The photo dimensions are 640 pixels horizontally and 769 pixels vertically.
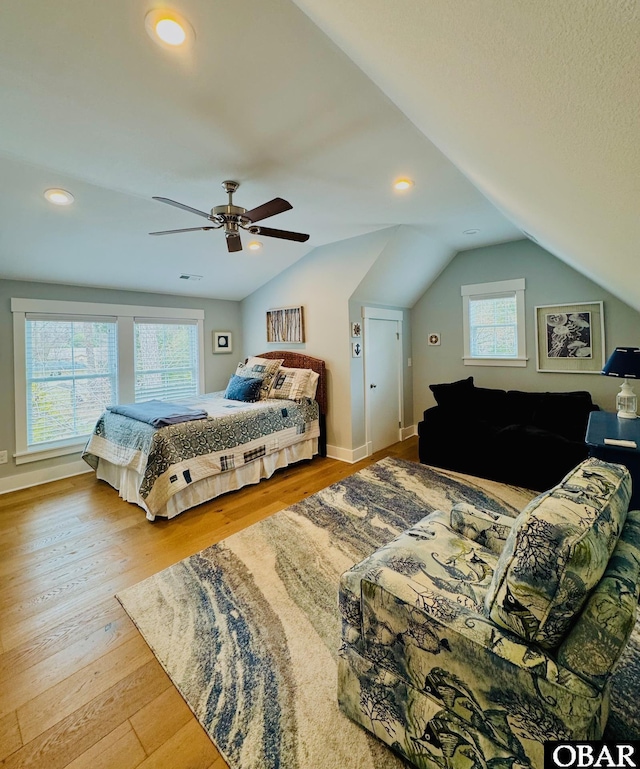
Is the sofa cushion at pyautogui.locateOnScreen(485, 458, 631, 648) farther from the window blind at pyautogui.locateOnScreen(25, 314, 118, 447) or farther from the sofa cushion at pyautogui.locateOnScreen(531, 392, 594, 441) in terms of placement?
the window blind at pyautogui.locateOnScreen(25, 314, 118, 447)

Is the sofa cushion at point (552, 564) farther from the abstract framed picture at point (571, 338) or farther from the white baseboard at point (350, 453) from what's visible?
the abstract framed picture at point (571, 338)

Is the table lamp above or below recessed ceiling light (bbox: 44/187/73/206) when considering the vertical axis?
below

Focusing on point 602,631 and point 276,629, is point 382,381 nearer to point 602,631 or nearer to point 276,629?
point 276,629

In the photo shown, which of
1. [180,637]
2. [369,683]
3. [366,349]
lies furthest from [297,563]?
[366,349]

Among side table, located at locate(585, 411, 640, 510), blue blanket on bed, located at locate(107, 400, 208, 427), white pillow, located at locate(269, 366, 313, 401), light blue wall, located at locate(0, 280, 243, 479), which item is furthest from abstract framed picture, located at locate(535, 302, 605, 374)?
light blue wall, located at locate(0, 280, 243, 479)

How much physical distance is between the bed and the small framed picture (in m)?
1.21

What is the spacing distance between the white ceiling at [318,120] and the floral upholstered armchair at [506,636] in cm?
88

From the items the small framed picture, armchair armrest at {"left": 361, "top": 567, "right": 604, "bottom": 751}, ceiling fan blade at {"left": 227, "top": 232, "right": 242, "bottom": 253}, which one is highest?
ceiling fan blade at {"left": 227, "top": 232, "right": 242, "bottom": 253}

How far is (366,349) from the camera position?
14.4 ft

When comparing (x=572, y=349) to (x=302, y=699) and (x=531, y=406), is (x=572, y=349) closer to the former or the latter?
(x=531, y=406)

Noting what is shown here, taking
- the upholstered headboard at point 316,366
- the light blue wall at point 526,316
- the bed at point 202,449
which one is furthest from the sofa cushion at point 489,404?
the bed at point 202,449

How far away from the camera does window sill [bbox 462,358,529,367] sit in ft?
14.4

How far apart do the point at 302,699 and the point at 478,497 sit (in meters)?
2.36

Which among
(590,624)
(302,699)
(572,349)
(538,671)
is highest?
(572,349)
